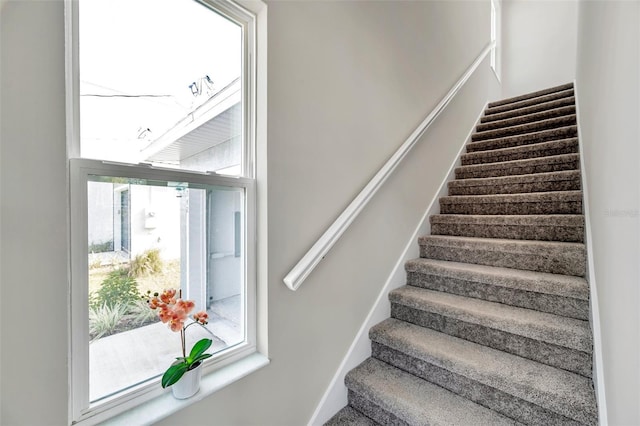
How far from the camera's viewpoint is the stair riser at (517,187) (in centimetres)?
208

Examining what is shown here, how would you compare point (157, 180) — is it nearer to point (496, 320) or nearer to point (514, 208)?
point (496, 320)

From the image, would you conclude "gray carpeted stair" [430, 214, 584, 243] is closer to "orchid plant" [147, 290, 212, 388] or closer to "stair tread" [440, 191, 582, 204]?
"stair tread" [440, 191, 582, 204]

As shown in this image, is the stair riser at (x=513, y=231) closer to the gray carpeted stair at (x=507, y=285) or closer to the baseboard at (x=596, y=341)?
the baseboard at (x=596, y=341)

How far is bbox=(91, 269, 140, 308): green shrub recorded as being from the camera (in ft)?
2.84

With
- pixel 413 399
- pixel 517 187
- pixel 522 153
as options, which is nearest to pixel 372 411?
pixel 413 399

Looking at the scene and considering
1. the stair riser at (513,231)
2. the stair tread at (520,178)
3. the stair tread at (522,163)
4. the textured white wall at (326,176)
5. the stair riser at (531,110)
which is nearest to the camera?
the textured white wall at (326,176)

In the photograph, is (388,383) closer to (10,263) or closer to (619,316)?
(619,316)

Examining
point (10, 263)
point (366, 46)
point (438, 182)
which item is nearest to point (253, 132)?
point (10, 263)

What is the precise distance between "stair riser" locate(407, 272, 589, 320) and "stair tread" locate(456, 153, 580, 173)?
4.30ft

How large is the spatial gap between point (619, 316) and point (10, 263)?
1.57m

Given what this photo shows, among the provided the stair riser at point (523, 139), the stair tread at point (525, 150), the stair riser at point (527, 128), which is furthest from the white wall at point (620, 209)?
the stair riser at point (527, 128)

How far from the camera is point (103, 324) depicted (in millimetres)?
870

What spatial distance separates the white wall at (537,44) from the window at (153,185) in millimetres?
5466

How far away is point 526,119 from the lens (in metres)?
3.18
